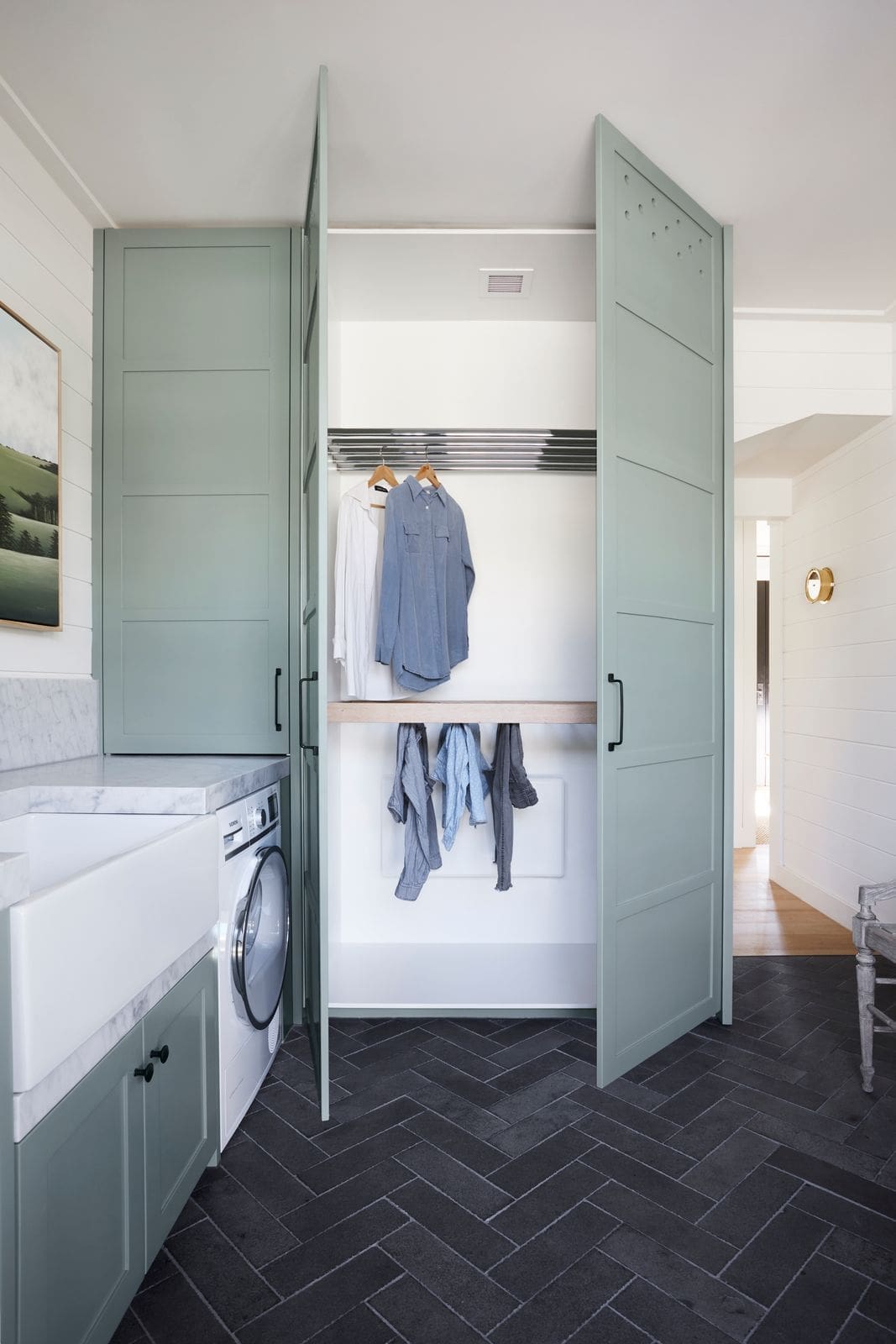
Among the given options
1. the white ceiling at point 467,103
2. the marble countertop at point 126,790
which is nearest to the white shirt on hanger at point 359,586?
the marble countertop at point 126,790

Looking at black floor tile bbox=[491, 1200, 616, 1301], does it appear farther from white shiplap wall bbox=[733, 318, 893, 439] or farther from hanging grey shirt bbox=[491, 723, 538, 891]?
white shiplap wall bbox=[733, 318, 893, 439]

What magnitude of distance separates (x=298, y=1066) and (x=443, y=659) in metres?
1.40

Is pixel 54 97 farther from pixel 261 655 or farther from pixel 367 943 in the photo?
pixel 367 943

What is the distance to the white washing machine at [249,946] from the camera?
1912 mm

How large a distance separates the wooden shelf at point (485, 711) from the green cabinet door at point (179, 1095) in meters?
0.94

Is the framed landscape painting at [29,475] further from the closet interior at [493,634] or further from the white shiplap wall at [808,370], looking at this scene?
the white shiplap wall at [808,370]

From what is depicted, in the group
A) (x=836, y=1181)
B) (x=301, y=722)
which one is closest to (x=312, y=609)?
(x=301, y=722)

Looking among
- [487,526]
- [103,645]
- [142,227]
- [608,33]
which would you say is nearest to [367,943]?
[103,645]

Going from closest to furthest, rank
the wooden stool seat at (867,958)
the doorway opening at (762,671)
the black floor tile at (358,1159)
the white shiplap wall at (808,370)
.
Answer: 1. the black floor tile at (358,1159)
2. the wooden stool seat at (867,958)
3. the white shiplap wall at (808,370)
4. the doorway opening at (762,671)

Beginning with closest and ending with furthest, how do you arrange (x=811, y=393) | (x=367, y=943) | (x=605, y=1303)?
(x=605, y=1303), (x=367, y=943), (x=811, y=393)

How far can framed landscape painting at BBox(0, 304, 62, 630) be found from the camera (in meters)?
2.16

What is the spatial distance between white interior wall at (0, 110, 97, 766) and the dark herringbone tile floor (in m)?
1.28

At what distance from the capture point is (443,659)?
2791 mm

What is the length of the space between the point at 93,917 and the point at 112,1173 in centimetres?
48
